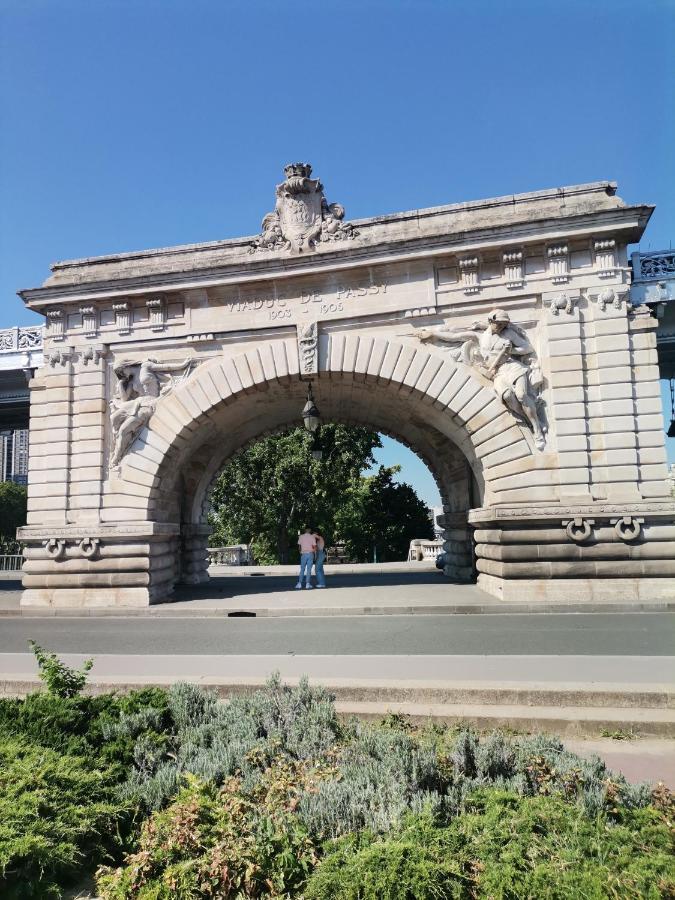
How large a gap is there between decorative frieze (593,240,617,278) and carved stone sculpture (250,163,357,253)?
16.9ft

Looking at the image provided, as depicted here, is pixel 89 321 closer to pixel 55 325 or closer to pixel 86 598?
pixel 55 325

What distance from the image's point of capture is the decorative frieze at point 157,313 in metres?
13.9

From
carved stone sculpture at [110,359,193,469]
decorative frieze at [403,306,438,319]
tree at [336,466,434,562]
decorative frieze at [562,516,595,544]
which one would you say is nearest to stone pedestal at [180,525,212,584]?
carved stone sculpture at [110,359,193,469]

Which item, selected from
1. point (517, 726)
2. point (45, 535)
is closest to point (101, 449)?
point (45, 535)

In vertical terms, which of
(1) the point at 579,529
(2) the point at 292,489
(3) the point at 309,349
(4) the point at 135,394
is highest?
(3) the point at 309,349

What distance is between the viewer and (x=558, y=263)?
40.5 feet

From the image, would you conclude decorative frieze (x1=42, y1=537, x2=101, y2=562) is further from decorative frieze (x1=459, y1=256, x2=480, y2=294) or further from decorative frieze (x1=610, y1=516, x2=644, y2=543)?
decorative frieze (x1=610, y1=516, x2=644, y2=543)

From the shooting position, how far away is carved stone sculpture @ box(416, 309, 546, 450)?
12000 millimetres

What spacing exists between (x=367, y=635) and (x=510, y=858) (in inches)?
251

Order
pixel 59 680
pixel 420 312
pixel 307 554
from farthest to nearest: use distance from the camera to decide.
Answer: pixel 307 554 → pixel 420 312 → pixel 59 680

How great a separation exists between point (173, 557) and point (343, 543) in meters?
25.8

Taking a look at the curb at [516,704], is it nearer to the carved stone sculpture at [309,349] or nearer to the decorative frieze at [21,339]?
the carved stone sculpture at [309,349]

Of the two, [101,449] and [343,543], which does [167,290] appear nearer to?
[101,449]

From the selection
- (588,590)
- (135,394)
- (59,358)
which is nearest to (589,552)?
(588,590)
